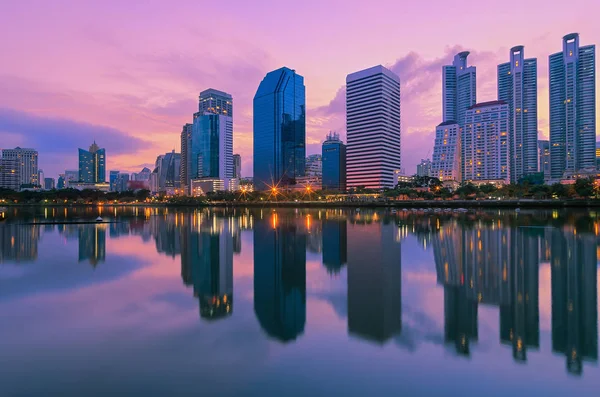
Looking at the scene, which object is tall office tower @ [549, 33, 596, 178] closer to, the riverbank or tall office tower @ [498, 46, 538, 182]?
tall office tower @ [498, 46, 538, 182]

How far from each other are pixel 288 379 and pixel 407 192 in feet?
388

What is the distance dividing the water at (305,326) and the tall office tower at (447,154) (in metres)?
165

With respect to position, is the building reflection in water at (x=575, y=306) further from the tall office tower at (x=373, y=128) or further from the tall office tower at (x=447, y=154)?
the tall office tower at (x=447, y=154)

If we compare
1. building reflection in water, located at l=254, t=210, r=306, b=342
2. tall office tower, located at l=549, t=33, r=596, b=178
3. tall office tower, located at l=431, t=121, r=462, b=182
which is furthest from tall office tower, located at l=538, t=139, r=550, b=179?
building reflection in water, located at l=254, t=210, r=306, b=342

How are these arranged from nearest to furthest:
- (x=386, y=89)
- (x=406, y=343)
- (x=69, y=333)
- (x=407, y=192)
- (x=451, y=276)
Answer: (x=406, y=343) → (x=69, y=333) → (x=451, y=276) → (x=407, y=192) → (x=386, y=89)

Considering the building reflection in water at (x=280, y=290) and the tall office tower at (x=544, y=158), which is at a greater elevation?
the tall office tower at (x=544, y=158)

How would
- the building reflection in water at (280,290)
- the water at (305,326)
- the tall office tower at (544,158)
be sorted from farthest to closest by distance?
the tall office tower at (544,158) < the building reflection in water at (280,290) < the water at (305,326)

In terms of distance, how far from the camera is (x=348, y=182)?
177 m

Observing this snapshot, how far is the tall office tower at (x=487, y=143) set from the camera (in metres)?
163

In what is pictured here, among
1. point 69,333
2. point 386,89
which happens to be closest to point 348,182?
A: point 386,89

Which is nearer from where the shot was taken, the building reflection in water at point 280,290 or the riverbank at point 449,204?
the building reflection in water at point 280,290

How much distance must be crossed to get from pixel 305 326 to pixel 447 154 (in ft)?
597

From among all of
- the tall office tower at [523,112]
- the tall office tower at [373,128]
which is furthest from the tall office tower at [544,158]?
the tall office tower at [373,128]

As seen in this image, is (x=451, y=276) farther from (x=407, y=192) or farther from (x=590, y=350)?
(x=407, y=192)
